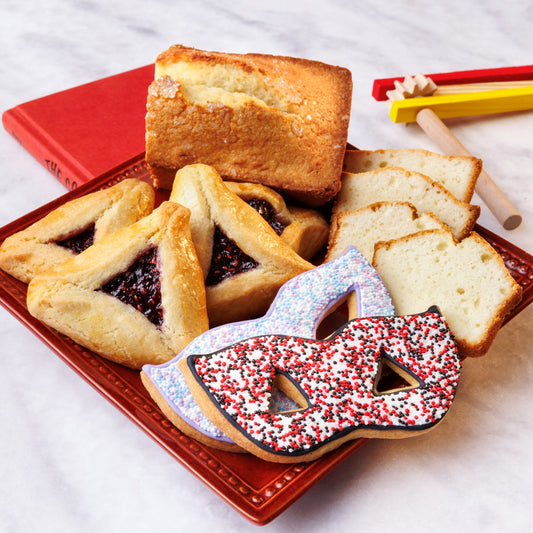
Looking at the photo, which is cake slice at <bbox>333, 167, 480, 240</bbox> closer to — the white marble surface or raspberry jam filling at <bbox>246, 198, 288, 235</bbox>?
raspberry jam filling at <bbox>246, 198, 288, 235</bbox>

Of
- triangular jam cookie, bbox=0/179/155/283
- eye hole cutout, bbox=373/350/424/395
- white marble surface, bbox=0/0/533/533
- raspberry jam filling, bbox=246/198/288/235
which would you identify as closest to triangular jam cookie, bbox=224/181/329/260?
raspberry jam filling, bbox=246/198/288/235

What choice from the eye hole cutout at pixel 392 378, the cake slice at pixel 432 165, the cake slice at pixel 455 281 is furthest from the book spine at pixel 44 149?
the eye hole cutout at pixel 392 378

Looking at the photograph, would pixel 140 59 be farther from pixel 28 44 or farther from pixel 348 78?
pixel 348 78

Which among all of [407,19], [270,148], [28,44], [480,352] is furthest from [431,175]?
[28,44]

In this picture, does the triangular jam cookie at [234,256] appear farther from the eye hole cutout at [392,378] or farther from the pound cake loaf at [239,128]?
the eye hole cutout at [392,378]

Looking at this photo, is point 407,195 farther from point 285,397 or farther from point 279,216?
point 285,397
